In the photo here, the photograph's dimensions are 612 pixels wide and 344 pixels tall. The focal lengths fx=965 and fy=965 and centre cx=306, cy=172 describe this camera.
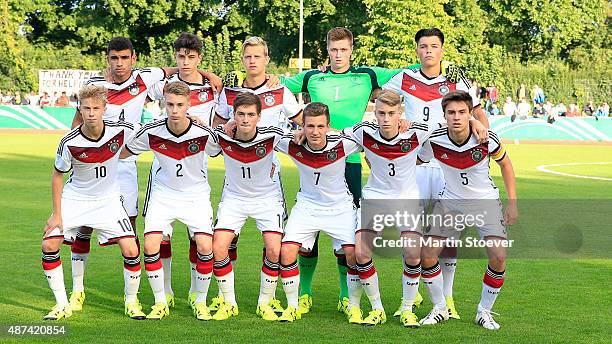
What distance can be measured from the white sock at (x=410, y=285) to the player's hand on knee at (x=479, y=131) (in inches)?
49.9

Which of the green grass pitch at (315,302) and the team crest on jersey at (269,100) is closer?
the green grass pitch at (315,302)

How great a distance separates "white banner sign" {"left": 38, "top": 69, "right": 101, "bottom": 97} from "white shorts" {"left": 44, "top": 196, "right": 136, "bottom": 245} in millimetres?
41454

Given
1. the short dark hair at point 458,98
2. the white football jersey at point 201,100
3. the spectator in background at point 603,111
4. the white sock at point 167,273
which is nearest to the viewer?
the short dark hair at point 458,98

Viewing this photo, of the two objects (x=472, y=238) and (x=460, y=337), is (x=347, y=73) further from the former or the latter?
(x=460, y=337)

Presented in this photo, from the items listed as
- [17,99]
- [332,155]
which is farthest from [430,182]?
[17,99]

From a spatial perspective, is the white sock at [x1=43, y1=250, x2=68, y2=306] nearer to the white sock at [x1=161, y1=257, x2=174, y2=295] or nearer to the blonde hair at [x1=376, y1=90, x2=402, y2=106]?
the white sock at [x1=161, y1=257, x2=174, y2=295]

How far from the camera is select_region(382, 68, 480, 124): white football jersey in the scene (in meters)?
9.26

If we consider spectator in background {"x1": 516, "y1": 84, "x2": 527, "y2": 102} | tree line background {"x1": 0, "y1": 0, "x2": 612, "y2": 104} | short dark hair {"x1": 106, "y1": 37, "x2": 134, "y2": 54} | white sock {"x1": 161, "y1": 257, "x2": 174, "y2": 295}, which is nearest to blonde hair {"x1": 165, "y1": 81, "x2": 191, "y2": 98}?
short dark hair {"x1": 106, "y1": 37, "x2": 134, "y2": 54}

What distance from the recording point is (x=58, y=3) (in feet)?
203

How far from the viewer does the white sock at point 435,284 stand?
862 cm

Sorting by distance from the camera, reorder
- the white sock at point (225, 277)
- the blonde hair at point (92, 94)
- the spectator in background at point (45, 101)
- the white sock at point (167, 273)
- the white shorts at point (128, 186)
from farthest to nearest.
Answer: the spectator in background at point (45, 101) < the white shorts at point (128, 186) < the white sock at point (167, 273) < the white sock at point (225, 277) < the blonde hair at point (92, 94)

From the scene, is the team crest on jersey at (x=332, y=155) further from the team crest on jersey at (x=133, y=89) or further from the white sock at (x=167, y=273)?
the team crest on jersey at (x=133, y=89)

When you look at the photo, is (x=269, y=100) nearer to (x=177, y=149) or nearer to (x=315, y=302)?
(x=177, y=149)

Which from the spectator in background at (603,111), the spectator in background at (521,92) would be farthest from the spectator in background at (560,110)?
the spectator in background at (521,92)
